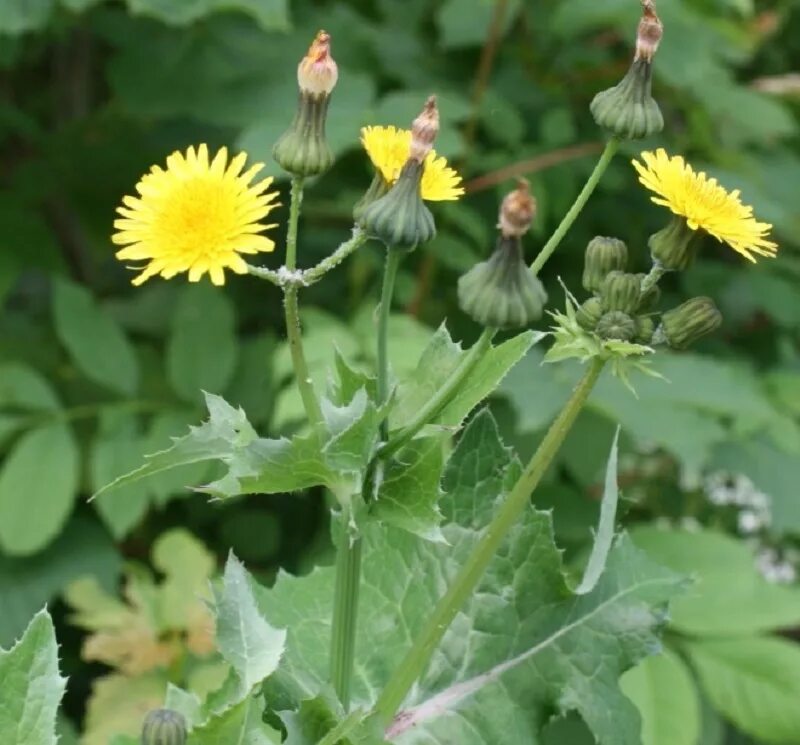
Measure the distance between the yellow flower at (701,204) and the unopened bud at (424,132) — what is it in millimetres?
216

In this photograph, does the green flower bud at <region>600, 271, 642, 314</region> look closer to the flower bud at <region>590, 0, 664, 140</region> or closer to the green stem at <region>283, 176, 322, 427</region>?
the flower bud at <region>590, 0, 664, 140</region>

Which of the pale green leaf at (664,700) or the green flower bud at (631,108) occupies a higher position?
the green flower bud at (631,108)

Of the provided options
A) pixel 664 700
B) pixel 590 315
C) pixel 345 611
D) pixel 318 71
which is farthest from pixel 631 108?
pixel 664 700

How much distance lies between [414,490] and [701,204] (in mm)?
418

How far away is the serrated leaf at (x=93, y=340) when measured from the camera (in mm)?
2646

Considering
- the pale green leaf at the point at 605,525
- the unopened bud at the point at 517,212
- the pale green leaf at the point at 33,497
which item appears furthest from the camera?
the pale green leaf at the point at 33,497

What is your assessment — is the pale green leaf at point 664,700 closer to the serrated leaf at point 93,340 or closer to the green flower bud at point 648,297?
the green flower bud at point 648,297

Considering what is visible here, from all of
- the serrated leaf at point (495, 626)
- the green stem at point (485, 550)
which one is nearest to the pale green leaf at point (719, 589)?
the serrated leaf at point (495, 626)

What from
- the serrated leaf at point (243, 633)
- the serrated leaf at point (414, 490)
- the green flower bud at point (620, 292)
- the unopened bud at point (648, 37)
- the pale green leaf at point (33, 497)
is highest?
the unopened bud at point (648, 37)

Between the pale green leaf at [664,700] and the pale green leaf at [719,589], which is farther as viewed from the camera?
the pale green leaf at [719,589]

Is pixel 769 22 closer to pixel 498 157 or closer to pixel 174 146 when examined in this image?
pixel 498 157

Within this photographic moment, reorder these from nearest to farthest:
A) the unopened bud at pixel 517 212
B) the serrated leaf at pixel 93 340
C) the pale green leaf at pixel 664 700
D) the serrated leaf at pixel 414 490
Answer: the unopened bud at pixel 517 212 → the serrated leaf at pixel 414 490 → the pale green leaf at pixel 664 700 → the serrated leaf at pixel 93 340

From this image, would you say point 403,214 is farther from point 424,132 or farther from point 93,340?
point 93,340

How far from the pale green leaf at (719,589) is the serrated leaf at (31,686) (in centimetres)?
116
